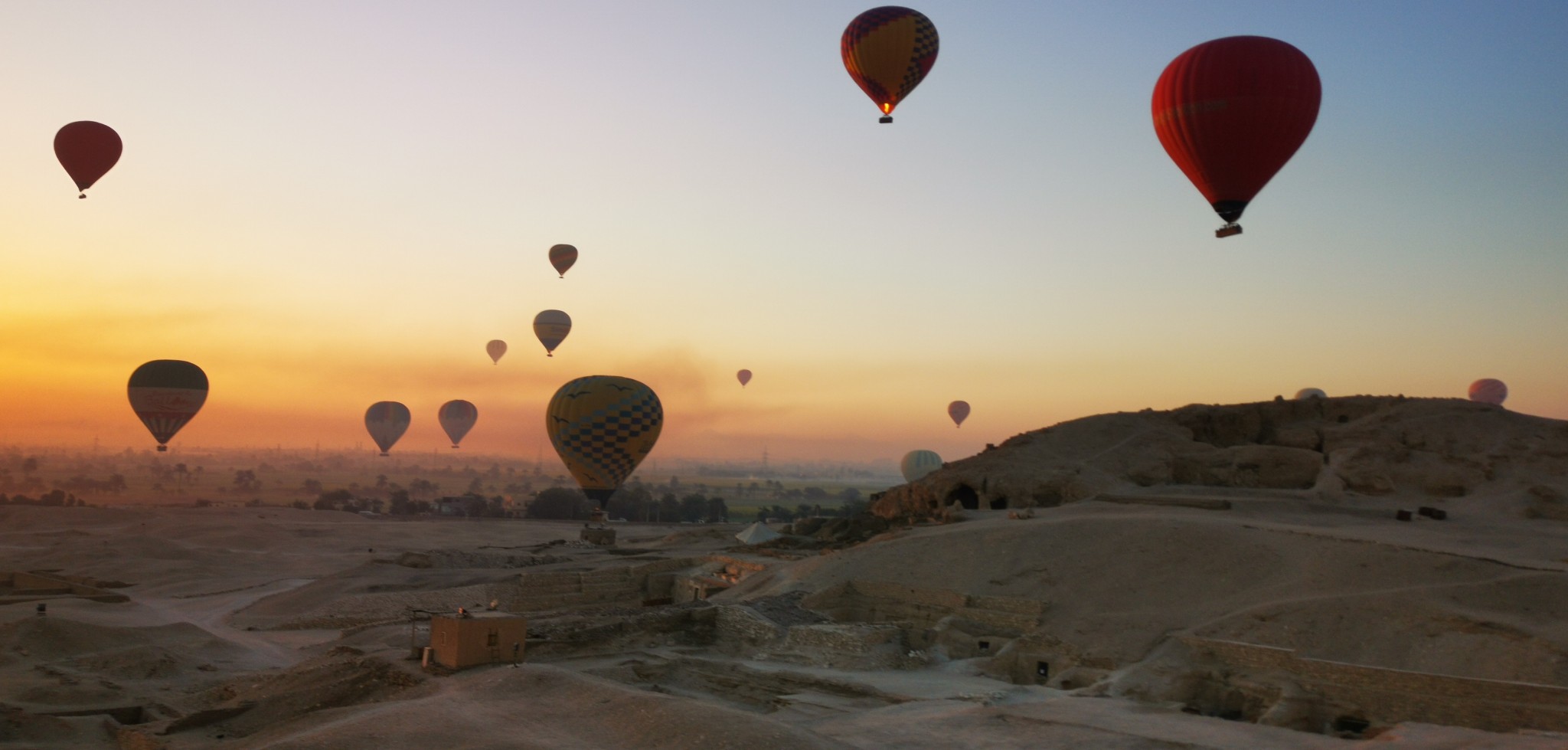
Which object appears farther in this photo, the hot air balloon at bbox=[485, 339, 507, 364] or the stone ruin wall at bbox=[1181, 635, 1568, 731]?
the hot air balloon at bbox=[485, 339, 507, 364]

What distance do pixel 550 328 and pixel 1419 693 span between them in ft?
166

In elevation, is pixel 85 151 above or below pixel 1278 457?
above

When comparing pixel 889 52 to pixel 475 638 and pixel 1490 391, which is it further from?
pixel 1490 391

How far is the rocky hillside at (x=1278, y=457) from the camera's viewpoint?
32.5 meters

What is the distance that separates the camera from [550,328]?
2404 inches

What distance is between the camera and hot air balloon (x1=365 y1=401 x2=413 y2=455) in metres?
83.0

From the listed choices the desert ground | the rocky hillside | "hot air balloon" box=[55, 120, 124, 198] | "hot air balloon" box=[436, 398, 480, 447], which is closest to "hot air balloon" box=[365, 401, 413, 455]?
"hot air balloon" box=[436, 398, 480, 447]

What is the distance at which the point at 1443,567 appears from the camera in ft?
67.4

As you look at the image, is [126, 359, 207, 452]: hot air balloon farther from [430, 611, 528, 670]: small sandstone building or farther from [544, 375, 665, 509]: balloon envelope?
[430, 611, 528, 670]: small sandstone building

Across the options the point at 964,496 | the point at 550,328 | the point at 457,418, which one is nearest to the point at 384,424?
the point at 457,418

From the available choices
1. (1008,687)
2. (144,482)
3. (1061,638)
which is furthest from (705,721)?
(144,482)

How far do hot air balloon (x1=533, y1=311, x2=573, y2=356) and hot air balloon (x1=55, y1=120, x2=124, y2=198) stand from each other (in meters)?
25.6

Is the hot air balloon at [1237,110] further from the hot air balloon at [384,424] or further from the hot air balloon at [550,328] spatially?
the hot air balloon at [384,424]

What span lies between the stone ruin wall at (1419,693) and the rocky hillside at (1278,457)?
15895mm
